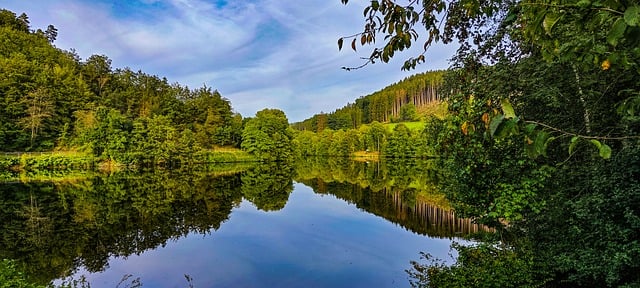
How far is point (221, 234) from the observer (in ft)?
55.3

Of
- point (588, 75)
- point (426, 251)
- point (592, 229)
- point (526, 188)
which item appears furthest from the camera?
point (426, 251)

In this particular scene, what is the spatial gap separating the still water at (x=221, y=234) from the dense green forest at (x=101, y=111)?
2006cm

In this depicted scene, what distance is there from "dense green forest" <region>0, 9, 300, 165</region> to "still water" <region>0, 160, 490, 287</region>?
2006cm

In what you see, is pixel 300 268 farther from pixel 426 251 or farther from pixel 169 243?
pixel 169 243

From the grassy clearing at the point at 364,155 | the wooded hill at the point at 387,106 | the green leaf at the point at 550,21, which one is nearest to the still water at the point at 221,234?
the green leaf at the point at 550,21

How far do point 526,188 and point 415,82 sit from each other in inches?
5566

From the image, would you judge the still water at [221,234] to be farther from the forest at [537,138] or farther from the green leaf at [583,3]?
the green leaf at [583,3]

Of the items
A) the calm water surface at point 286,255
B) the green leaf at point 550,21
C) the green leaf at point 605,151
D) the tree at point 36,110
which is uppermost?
the tree at point 36,110

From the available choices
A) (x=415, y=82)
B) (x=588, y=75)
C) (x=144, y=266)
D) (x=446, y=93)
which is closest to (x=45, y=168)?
(x=144, y=266)

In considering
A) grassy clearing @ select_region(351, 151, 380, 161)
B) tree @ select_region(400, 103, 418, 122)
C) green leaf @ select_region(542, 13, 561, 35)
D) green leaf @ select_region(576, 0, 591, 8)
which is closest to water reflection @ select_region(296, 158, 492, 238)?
green leaf @ select_region(542, 13, 561, 35)

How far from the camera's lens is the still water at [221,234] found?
461 inches

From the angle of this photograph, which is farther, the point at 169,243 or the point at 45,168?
the point at 45,168

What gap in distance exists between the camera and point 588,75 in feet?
25.4

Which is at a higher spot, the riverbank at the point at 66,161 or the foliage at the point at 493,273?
the riverbank at the point at 66,161
